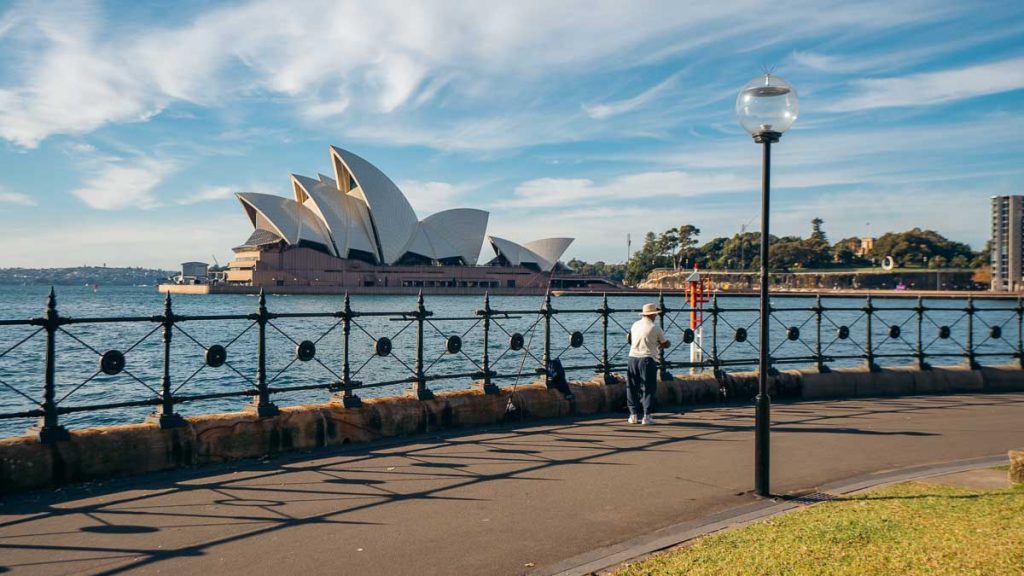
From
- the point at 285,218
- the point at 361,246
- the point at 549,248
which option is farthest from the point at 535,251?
the point at 285,218

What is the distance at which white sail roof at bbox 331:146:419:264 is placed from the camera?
81.7 metres

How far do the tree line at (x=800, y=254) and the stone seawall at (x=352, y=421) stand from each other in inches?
4455

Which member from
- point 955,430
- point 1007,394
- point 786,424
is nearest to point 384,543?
point 786,424

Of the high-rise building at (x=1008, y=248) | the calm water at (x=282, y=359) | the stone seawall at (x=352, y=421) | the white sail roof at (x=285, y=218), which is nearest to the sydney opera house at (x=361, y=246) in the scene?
the white sail roof at (x=285, y=218)

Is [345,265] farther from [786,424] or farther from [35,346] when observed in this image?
[786,424]

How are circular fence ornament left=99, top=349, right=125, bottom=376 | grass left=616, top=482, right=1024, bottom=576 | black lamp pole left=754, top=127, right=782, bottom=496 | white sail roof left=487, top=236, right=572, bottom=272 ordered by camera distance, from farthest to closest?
white sail roof left=487, top=236, right=572, bottom=272 → circular fence ornament left=99, top=349, right=125, bottom=376 → black lamp pole left=754, top=127, right=782, bottom=496 → grass left=616, top=482, right=1024, bottom=576

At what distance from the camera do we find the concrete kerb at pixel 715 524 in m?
4.14

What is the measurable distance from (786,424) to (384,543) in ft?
19.2

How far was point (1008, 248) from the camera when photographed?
107250 millimetres

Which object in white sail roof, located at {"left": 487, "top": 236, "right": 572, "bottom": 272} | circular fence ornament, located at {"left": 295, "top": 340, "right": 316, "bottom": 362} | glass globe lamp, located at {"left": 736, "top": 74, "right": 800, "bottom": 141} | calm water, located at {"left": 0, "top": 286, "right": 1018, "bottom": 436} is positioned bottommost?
calm water, located at {"left": 0, "top": 286, "right": 1018, "bottom": 436}

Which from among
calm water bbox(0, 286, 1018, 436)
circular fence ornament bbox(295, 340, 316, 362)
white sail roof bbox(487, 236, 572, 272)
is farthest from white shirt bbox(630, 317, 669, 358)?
white sail roof bbox(487, 236, 572, 272)

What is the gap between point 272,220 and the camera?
88.1m

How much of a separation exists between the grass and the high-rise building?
394 feet

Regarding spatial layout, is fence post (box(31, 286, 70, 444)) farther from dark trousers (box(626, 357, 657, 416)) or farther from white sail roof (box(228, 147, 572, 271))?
white sail roof (box(228, 147, 572, 271))
